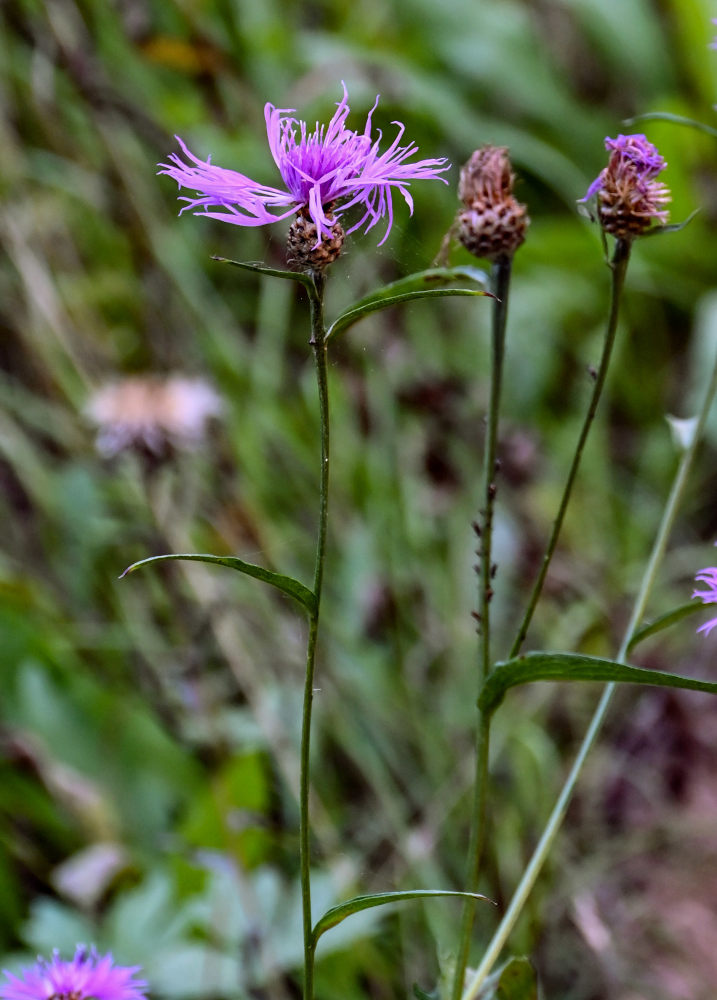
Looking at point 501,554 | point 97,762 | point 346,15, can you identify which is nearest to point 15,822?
point 97,762

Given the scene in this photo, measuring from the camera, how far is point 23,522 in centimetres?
112

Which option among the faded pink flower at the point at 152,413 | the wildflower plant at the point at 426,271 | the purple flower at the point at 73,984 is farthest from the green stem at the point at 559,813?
the faded pink flower at the point at 152,413

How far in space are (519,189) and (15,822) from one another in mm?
1091

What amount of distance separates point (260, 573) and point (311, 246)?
8cm

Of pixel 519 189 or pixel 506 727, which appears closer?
pixel 506 727

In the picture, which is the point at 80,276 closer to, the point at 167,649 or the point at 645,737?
the point at 167,649

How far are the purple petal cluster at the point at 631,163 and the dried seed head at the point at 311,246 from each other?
85 mm

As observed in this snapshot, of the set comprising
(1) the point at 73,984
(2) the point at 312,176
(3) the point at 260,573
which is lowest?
(1) the point at 73,984

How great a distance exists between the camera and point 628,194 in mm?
313

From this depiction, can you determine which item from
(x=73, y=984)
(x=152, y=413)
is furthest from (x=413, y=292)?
(x=152, y=413)

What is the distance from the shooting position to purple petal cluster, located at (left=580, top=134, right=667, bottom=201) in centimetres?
31

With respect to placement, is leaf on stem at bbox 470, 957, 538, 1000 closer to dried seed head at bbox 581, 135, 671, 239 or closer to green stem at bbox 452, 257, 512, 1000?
green stem at bbox 452, 257, 512, 1000

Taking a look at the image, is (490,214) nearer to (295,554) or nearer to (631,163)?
(631,163)

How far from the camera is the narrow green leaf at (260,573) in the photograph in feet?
0.86
